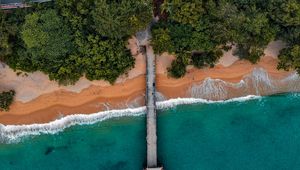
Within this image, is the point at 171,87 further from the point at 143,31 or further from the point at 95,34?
the point at 95,34

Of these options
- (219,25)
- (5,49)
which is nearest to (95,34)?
(5,49)

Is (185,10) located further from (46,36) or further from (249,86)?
(46,36)

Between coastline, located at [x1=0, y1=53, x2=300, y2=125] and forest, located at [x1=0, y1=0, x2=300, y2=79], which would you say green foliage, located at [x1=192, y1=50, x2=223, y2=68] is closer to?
forest, located at [x1=0, y1=0, x2=300, y2=79]

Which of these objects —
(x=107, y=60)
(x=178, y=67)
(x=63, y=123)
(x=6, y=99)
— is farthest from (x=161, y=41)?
(x=6, y=99)

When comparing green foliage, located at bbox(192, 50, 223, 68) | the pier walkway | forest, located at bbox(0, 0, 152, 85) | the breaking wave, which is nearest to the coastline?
the breaking wave

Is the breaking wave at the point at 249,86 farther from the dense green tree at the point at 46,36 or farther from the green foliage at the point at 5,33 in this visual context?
the green foliage at the point at 5,33

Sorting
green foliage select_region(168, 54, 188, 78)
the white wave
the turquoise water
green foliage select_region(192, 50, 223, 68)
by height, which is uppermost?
green foliage select_region(192, 50, 223, 68)
